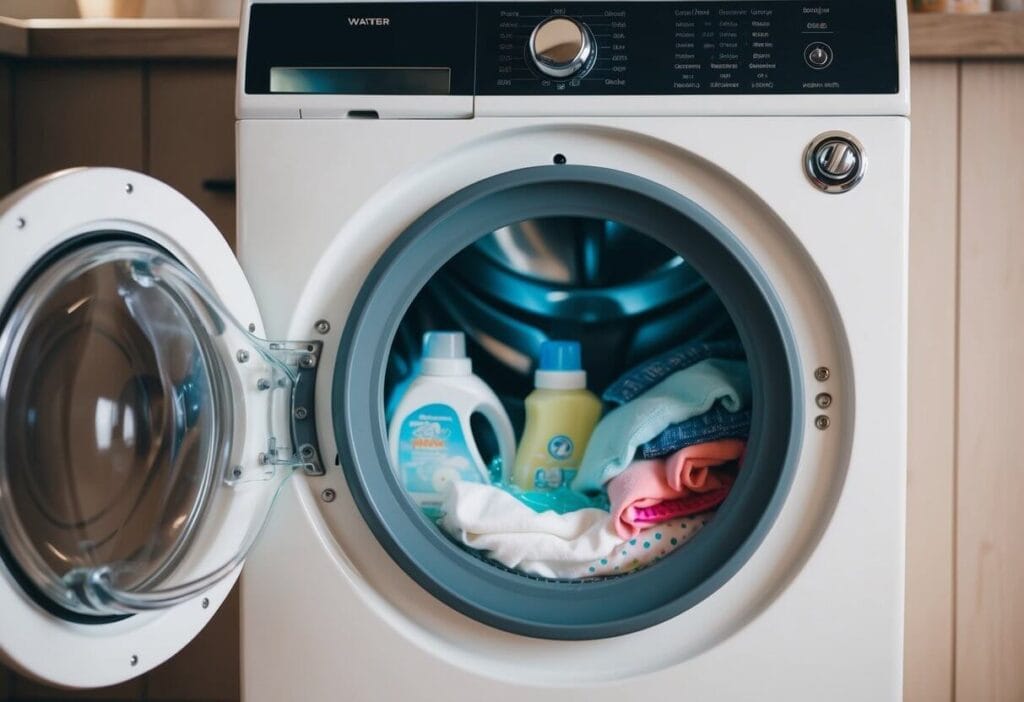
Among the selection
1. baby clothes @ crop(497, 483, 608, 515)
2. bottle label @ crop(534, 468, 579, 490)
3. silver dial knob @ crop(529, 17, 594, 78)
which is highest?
silver dial knob @ crop(529, 17, 594, 78)

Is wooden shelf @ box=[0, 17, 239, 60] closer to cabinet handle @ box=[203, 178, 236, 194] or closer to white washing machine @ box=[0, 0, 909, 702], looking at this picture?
cabinet handle @ box=[203, 178, 236, 194]

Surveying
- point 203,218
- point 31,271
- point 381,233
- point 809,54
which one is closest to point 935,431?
point 809,54

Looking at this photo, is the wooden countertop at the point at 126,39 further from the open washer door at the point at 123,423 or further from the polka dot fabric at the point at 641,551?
the polka dot fabric at the point at 641,551

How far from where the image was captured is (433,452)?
3.68ft

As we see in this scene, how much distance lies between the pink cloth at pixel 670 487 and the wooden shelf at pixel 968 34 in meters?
0.64

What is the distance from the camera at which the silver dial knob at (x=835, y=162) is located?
0.95 m

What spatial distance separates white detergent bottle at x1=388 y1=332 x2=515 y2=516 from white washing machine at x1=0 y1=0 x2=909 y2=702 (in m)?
0.13

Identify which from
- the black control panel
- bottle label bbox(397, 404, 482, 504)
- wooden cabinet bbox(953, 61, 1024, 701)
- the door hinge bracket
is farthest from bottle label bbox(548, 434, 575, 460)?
wooden cabinet bbox(953, 61, 1024, 701)

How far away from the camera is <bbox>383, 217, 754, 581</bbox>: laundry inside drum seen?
1023 millimetres

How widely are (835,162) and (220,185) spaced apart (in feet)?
3.01

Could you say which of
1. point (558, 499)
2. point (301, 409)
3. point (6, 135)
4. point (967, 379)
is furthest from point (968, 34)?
point (6, 135)

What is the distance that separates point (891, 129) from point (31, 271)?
826 mm

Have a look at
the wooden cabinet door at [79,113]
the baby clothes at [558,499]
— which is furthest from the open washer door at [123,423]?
the wooden cabinet door at [79,113]

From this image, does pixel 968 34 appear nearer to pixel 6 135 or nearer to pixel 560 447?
pixel 560 447
